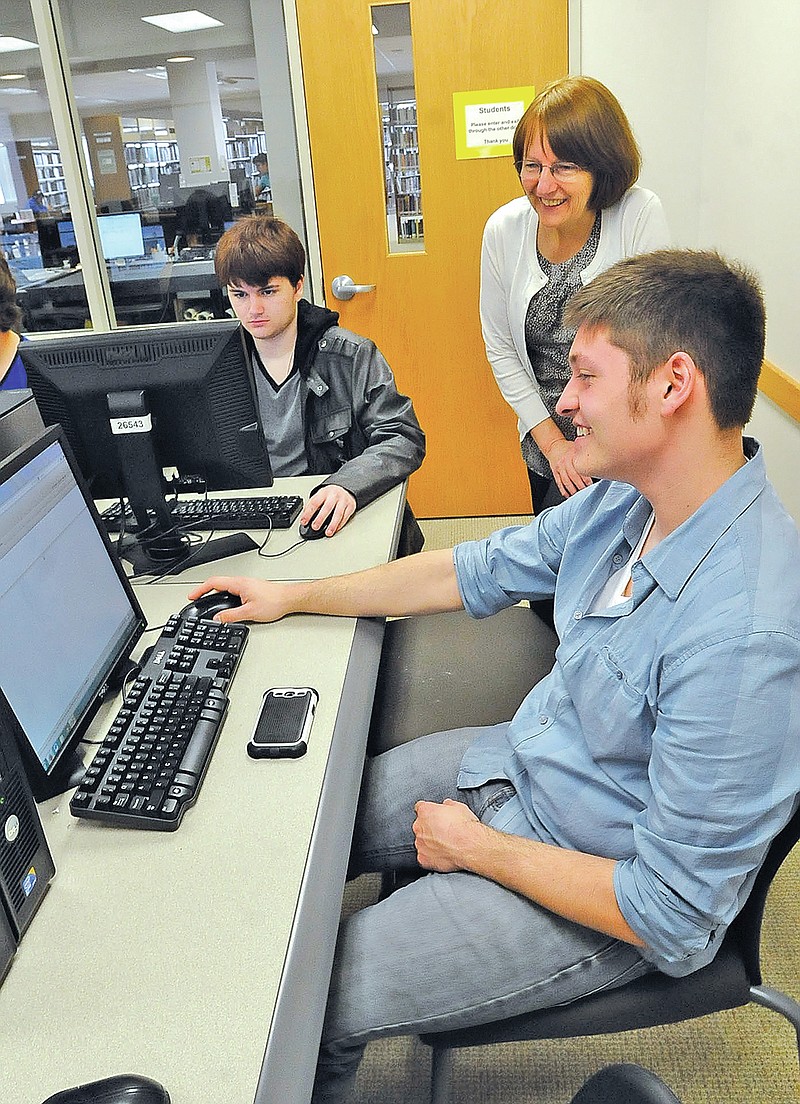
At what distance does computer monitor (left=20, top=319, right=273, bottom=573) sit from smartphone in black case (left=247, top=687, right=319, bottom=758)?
0.55 meters

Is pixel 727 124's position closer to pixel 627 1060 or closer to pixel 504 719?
pixel 504 719

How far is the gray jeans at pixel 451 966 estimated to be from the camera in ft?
3.47

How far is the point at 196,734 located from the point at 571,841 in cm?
50

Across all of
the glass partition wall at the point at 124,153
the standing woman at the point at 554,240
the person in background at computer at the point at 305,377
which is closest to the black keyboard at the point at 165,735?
the person in background at computer at the point at 305,377

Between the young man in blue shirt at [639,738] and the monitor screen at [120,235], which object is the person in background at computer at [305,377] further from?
the monitor screen at [120,235]

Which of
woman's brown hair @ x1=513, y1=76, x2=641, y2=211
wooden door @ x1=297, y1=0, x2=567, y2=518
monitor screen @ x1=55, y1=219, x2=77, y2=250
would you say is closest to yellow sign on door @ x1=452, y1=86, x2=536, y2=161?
wooden door @ x1=297, y1=0, x2=567, y2=518

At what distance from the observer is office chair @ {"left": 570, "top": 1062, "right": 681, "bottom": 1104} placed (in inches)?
46.3

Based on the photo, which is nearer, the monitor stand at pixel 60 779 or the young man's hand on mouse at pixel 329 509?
the monitor stand at pixel 60 779

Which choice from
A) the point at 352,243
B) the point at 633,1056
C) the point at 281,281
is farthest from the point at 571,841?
the point at 352,243

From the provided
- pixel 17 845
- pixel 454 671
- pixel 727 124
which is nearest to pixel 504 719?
pixel 454 671

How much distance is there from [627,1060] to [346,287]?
106 inches

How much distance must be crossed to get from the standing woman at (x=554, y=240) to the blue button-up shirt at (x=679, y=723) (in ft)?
3.21

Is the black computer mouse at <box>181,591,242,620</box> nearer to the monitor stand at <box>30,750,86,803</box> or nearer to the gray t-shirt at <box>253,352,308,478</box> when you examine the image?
the monitor stand at <box>30,750,86,803</box>

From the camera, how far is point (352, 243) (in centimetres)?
338
